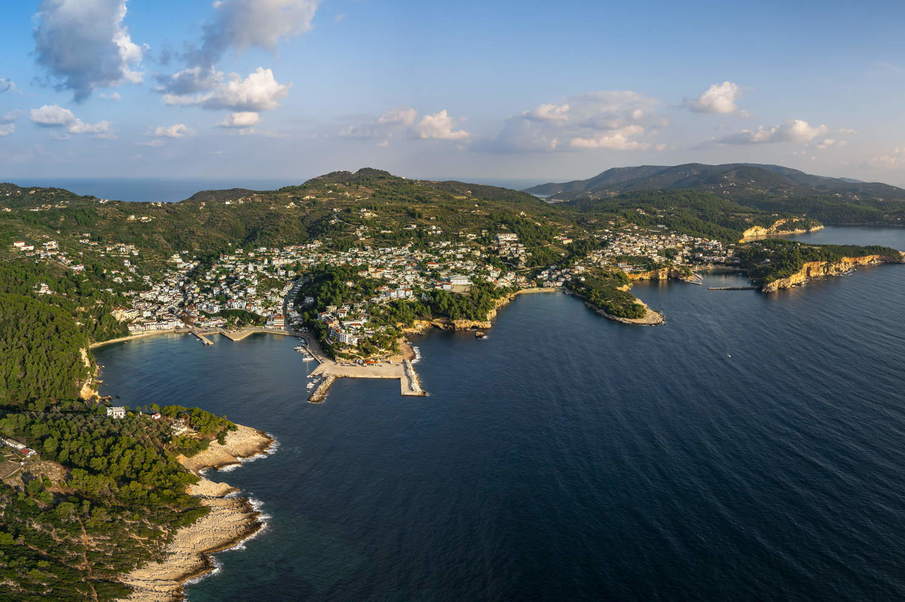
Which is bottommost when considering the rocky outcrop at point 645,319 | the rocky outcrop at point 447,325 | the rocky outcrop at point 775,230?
the rocky outcrop at point 447,325

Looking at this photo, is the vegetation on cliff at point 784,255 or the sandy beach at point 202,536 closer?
→ the sandy beach at point 202,536

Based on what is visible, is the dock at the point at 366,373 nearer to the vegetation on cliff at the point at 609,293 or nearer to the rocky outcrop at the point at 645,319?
the rocky outcrop at the point at 645,319

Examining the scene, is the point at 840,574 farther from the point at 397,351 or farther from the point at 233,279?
the point at 233,279

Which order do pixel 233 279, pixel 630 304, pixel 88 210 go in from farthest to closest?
1. pixel 88 210
2. pixel 233 279
3. pixel 630 304

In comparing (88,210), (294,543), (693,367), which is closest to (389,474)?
(294,543)

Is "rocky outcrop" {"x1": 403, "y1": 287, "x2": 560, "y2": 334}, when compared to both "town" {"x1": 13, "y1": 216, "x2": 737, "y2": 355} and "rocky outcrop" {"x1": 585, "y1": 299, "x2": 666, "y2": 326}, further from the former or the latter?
"rocky outcrop" {"x1": 585, "y1": 299, "x2": 666, "y2": 326}

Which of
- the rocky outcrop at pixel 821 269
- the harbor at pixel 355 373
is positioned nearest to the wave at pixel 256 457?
the harbor at pixel 355 373

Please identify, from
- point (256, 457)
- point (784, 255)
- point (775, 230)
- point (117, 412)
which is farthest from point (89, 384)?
point (775, 230)
